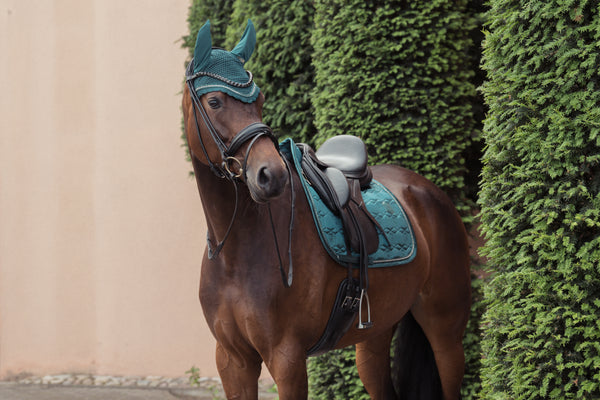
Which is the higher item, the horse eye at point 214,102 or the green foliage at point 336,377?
the horse eye at point 214,102

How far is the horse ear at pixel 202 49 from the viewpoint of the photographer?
2.65m

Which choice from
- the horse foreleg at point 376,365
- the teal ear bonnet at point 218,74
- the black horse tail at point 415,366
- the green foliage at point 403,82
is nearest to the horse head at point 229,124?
the teal ear bonnet at point 218,74

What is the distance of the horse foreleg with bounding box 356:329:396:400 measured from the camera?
13.6ft

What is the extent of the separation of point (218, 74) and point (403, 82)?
2.50 metres

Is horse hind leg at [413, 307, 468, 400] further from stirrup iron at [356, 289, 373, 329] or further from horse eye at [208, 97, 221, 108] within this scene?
horse eye at [208, 97, 221, 108]

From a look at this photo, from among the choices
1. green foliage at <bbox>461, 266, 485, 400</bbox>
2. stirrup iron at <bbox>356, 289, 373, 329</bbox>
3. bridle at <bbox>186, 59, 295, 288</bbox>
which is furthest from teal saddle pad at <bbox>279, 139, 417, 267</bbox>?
green foliage at <bbox>461, 266, 485, 400</bbox>

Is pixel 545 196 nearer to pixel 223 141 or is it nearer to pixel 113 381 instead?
pixel 223 141

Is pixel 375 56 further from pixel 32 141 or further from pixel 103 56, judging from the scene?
pixel 32 141

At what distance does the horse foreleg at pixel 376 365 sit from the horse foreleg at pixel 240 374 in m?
1.23

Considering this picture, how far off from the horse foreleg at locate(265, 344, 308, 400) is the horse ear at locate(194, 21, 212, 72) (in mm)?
1247

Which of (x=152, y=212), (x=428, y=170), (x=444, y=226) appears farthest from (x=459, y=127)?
(x=152, y=212)

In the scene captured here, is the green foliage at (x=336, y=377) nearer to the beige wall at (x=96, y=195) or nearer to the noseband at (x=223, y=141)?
the noseband at (x=223, y=141)

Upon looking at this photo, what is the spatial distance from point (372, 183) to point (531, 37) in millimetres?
1249

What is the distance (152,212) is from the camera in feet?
26.4
